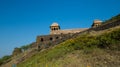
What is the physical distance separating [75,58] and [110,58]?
2970mm

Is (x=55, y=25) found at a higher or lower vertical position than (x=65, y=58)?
higher

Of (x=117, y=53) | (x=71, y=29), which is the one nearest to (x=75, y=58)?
(x=117, y=53)

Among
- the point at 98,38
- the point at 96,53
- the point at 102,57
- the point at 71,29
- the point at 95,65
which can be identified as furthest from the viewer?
the point at 71,29

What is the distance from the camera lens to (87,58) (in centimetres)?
1728

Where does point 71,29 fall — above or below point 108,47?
above

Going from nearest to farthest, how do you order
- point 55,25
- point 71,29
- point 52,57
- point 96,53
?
point 96,53 → point 52,57 → point 71,29 → point 55,25

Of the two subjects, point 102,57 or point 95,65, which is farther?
point 102,57

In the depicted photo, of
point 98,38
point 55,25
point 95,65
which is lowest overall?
point 95,65

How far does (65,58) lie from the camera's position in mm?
18406

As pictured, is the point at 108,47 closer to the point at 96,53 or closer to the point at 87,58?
the point at 96,53

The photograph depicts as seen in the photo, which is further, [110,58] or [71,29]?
[71,29]

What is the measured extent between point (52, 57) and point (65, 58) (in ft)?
6.18

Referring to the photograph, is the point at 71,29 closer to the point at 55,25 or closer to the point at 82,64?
the point at 55,25

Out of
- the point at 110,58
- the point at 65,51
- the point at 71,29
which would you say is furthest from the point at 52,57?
the point at 71,29
